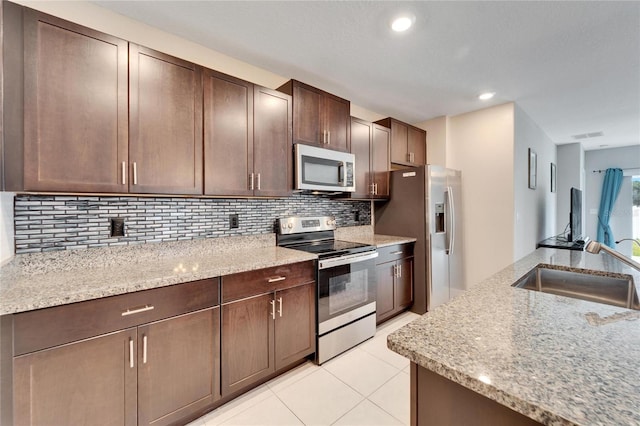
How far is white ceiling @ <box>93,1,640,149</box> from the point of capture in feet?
5.72

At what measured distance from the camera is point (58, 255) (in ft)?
5.18

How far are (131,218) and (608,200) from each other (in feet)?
27.0

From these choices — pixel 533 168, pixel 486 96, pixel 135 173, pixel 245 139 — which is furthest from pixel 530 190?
pixel 135 173

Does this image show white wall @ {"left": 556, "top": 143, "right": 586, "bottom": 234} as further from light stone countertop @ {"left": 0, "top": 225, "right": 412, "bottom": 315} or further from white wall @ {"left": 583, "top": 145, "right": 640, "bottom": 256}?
light stone countertop @ {"left": 0, "top": 225, "right": 412, "bottom": 315}

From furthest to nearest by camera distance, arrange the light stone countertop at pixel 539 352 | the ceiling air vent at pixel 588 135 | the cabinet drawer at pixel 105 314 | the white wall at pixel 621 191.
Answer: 1. the white wall at pixel 621 191
2. the ceiling air vent at pixel 588 135
3. the cabinet drawer at pixel 105 314
4. the light stone countertop at pixel 539 352

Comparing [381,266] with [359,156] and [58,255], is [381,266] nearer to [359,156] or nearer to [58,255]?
[359,156]

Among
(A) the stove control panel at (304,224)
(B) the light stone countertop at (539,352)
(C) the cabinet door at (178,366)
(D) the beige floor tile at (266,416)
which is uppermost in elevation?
(A) the stove control panel at (304,224)

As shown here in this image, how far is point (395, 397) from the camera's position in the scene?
1.81m

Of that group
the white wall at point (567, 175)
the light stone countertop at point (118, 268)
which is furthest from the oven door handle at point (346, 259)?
the white wall at point (567, 175)

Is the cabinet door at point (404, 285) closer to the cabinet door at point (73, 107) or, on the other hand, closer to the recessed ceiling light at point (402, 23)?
the recessed ceiling light at point (402, 23)

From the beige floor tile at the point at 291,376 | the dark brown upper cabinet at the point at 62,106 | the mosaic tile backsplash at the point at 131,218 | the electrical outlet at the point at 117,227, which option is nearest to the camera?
the dark brown upper cabinet at the point at 62,106

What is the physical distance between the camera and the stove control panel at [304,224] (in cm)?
261

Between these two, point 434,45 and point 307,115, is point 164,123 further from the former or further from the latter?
point 434,45

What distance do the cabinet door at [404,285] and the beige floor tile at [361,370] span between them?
2.84 ft
